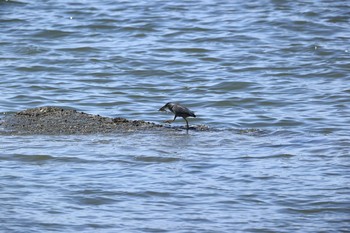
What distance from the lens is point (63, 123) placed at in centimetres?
989

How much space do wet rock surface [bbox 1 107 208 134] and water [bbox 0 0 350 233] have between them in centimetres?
22

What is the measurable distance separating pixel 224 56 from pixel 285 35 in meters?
1.95

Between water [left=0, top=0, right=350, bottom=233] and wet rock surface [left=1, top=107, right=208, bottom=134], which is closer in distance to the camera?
water [left=0, top=0, right=350, bottom=233]

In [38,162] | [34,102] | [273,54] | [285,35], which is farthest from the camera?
[285,35]

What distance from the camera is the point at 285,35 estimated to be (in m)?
17.2

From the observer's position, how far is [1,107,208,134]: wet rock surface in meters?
9.71

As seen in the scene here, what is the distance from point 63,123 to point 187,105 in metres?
2.71

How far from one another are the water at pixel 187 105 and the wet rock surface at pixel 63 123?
0.22 metres

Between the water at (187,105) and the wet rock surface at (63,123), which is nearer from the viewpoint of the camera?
the water at (187,105)

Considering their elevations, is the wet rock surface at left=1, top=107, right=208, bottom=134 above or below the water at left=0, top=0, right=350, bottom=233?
above

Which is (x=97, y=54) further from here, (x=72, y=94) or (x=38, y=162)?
(x=38, y=162)

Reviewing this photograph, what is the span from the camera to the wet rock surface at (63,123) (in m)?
9.71

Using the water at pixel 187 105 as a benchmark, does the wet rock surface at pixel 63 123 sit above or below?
above

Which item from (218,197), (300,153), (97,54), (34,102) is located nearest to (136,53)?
(97,54)
